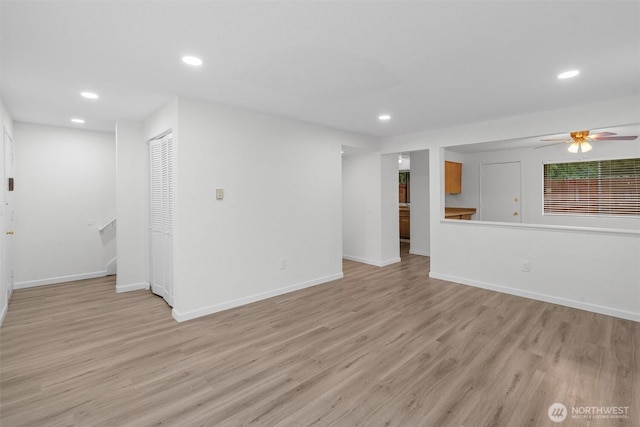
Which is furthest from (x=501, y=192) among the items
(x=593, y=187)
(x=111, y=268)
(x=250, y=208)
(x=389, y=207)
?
(x=111, y=268)

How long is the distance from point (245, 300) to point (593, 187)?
21.9ft

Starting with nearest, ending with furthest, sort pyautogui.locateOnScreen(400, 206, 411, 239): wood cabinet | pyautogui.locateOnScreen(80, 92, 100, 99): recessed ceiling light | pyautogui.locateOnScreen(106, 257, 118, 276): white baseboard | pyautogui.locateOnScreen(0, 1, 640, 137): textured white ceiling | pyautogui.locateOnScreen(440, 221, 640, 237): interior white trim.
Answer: pyautogui.locateOnScreen(0, 1, 640, 137): textured white ceiling → pyautogui.locateOnScreen(80, 92, 100, 99): recessed ceiling light → pyautogui.locateOnScreen(440, 221, 640, 237): interior white trim → pyautogui.locateOnScreen(106, 257, 118, 276): white baseboard → pyautogui.locateOnScreen(400, 206, 411, 239): wood cabinet

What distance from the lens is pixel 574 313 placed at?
3641 millimetres

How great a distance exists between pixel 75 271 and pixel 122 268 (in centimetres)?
133

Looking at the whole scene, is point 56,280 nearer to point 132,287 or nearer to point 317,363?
point 132,287

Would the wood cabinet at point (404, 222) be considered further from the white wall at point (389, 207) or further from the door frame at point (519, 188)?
the white wall at point (389, 207)

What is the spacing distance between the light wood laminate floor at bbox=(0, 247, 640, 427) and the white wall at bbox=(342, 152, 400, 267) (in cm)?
208

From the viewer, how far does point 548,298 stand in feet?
13.2

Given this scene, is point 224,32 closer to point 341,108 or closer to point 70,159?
point 341,108

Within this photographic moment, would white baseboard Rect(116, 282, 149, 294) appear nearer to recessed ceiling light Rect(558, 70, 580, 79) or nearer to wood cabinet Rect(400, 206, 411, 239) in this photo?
recessed ceiling light Rect(558, 70, 580, 79)

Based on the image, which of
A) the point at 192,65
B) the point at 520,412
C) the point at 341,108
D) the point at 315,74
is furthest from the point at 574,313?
the point at 192,65

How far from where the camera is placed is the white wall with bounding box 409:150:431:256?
7.01 m

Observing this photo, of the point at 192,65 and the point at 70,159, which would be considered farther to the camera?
the point at 70,159

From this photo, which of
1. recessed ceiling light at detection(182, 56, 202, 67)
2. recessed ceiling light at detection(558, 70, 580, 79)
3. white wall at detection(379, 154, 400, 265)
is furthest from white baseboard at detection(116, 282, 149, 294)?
recessed ceiling light at detection(558, 70, 580, 79)
